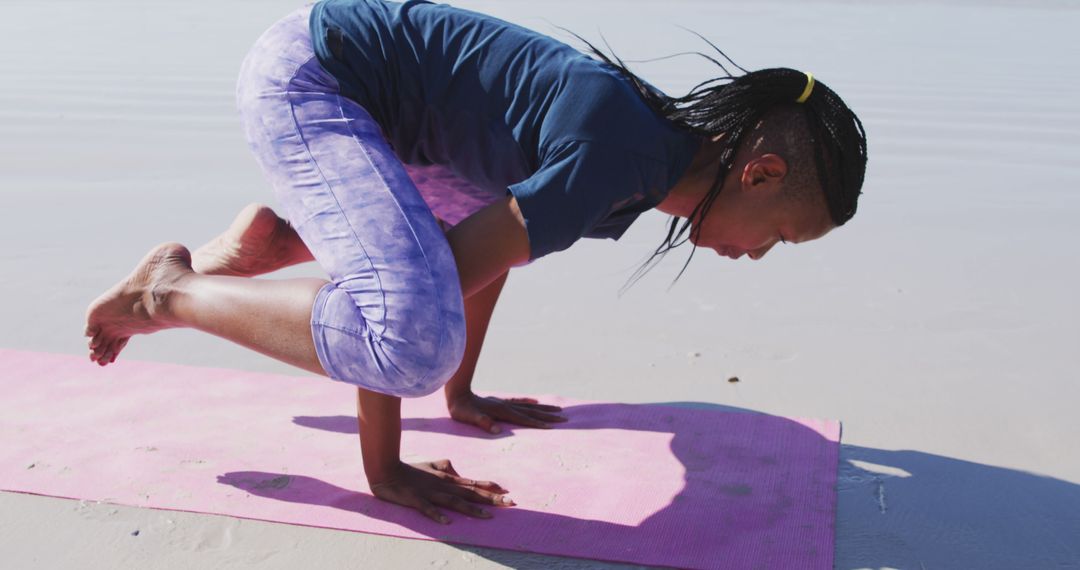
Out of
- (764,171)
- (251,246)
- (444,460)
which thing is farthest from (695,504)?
(251,246)

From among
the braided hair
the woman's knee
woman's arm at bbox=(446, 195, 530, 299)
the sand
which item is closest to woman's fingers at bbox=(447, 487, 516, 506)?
the sand

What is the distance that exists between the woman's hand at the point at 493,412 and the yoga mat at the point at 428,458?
0.07 ft

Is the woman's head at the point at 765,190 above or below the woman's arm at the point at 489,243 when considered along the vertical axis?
above

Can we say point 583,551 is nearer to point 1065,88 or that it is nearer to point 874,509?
A: point 874,509

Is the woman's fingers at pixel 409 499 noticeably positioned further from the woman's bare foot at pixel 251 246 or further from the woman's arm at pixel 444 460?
the woman's bare foot at pixel 251 246

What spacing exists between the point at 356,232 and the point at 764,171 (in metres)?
0.66

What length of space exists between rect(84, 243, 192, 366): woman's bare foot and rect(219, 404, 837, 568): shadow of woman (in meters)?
0.31

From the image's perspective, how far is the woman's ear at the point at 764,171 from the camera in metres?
1.76

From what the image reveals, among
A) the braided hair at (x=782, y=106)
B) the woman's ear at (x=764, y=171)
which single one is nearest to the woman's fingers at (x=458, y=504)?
the braided hair at (x=782, y=106)

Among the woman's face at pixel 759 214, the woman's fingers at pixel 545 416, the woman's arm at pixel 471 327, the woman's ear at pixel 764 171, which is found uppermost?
the woman's ear at pixel 764 171

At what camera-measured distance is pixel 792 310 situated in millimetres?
2812

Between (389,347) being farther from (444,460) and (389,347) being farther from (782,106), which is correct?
(782,106)

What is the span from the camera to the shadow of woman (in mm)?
1700

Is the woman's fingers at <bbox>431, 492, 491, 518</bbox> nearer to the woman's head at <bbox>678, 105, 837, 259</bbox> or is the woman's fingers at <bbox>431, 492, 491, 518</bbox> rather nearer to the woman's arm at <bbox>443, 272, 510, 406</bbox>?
the woman's arm at <bbox>443, 272, 510, 406</bbox>
